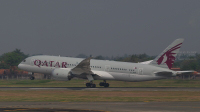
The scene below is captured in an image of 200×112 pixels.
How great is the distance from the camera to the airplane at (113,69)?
5572 cm

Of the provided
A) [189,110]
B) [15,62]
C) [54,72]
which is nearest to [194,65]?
[15,62]

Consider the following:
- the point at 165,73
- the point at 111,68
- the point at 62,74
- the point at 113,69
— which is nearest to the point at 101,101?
A: the point at 62,74

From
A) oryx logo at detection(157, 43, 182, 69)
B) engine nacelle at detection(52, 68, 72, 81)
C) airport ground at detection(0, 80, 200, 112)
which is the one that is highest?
oryx logo at detection(157, 43, 182, 69)

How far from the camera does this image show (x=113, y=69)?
5806 centimetres

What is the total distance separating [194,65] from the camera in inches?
5384

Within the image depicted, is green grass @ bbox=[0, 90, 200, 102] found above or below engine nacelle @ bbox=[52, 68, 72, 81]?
below

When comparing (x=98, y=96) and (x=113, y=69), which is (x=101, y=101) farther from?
(x=113, y=69)

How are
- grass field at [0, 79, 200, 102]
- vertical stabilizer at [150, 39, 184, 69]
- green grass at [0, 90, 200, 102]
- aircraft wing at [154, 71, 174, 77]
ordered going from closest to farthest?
green grass at [0, 90, 200, 102] → grass field at [0, 79, 200, 102] → aircraft wing at [154, 71, 174, 77] → vertical stabilizer at [150, 39, 184, 69]

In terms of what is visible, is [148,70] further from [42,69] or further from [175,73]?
[42,69]

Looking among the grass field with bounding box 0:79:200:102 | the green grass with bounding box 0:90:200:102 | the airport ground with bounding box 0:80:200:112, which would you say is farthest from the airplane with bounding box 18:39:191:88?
the green grass with bounding box 0:90:200:102

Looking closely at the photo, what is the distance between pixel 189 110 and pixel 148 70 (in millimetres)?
29823

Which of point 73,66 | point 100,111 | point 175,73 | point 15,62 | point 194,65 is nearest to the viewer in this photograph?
point 100,111

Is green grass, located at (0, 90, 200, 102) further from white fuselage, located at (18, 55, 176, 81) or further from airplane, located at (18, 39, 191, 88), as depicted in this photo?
white fuselage, located at (18, 55, 176, 81)

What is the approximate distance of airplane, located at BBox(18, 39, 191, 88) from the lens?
183 feet
